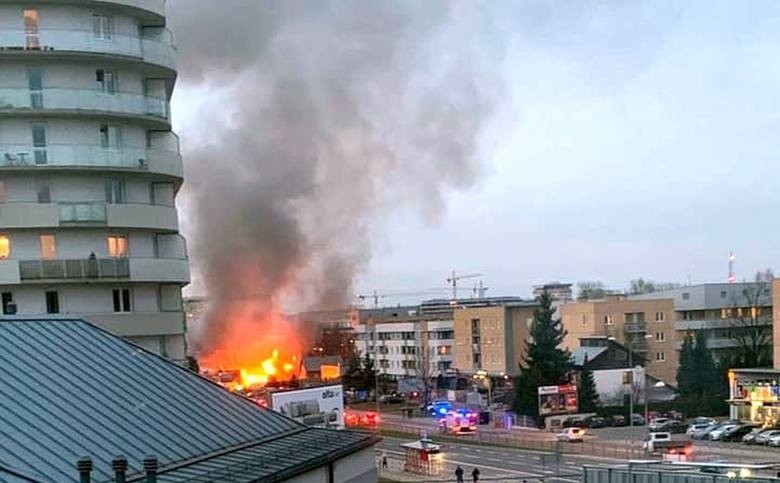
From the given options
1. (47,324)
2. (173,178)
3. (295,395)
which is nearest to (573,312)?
(295,395)

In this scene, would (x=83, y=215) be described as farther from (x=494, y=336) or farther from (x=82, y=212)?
(x=494, y=336)

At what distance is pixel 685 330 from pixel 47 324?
223 ft

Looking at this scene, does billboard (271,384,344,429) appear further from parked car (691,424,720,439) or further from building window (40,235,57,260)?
parked car (691,424,720,439)

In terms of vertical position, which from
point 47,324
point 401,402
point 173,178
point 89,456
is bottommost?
point 401,402

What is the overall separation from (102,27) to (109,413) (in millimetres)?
18069

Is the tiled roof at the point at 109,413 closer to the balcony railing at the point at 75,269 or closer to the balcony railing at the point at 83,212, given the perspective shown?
the balcony railing at the point at 75,269

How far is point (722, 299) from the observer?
7625 centimetres

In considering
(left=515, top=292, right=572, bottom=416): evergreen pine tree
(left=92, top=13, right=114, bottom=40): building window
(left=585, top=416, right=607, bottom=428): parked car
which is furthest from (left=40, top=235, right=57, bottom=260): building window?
(left=515, top=292, right=572, bottom=416): evergreen pine tree

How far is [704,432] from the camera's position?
143ft

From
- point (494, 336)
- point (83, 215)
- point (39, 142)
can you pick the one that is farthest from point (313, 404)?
point (494, 336)

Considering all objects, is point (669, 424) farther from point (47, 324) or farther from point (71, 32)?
point (47, 324)

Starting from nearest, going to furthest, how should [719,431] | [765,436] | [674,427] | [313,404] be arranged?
[313,404] → [765,436] → [719,431] → [674,427]

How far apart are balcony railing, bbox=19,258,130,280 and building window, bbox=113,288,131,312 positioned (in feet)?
2.31

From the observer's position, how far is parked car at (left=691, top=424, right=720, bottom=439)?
43.4 m
